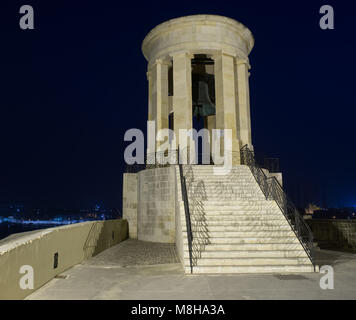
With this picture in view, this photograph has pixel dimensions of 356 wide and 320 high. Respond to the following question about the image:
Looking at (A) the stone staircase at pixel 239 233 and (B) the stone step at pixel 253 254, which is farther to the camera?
(B) the stone step at pixel 253 254

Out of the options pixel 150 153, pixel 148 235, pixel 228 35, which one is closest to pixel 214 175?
pixel 148 235

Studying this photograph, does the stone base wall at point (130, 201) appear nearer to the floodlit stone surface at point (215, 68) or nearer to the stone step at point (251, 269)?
the floodlit stone surface at point (215, 68)

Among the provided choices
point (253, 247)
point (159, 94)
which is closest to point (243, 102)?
point (159, 94)

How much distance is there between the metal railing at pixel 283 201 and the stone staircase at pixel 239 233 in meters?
0.19

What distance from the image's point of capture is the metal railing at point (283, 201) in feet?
26.3

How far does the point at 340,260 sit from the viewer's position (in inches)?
331

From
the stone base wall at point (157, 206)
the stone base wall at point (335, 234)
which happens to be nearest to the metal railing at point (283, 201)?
the stone base wall at point (335, 234)

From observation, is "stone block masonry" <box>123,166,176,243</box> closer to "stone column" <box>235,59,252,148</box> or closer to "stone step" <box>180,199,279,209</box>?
"stone step" <box>180,199,279,209</box>

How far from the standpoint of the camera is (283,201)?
11.1 metres

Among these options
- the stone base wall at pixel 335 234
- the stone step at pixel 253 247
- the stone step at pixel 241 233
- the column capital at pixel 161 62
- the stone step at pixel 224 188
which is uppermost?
the column capital at pixel 161 62

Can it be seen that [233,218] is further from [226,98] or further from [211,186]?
[226,98]

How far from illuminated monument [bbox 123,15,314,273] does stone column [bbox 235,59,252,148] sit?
0.19ft

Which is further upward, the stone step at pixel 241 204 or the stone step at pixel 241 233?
the stone step at pixel 241 204
